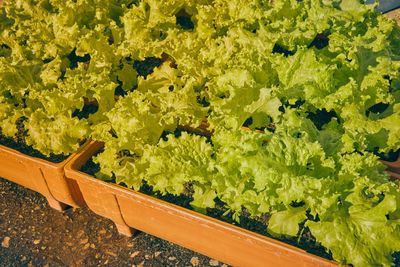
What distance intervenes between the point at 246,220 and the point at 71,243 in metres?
1.44

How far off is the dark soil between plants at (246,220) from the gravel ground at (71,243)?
0.56m

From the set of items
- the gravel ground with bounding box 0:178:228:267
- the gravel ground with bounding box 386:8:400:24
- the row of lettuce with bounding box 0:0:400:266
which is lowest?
the gravel ground with bounding box 0:178:228:267

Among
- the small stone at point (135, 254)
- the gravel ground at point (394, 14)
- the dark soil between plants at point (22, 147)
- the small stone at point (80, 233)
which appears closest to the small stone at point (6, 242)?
the small stone at point (80, 233)

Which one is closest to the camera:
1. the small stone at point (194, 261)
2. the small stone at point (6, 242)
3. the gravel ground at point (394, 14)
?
the small stone at point (194, 261)

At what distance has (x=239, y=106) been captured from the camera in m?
2.33

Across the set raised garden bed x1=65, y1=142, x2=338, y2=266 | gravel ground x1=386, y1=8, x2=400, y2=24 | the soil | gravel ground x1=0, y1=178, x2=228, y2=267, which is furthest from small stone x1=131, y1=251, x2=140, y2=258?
gravel ground x1=386, y1=8, x2=400, y2=24

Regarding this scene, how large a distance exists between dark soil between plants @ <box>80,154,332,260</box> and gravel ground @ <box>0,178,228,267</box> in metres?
0.56

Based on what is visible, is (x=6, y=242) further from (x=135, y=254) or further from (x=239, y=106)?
(x=239, y=106)

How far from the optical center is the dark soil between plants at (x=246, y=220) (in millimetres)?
1991

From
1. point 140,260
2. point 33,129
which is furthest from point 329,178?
point 33,129

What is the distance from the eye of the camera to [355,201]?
73.5 inches

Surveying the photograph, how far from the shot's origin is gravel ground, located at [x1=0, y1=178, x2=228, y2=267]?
101 inches

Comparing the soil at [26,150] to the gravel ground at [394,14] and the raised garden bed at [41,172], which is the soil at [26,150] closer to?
the raised garden bed at [41,172]

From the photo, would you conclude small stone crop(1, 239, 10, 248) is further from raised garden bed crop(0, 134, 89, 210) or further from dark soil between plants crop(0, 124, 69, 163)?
dark soil between plants crop(0, 124, 69, 163)
